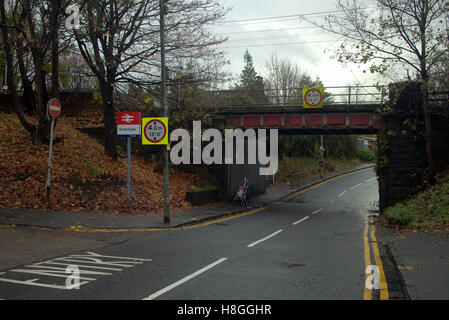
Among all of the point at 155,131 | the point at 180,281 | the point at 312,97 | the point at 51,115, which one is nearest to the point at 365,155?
the point at 312,97

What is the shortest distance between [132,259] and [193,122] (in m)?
15.6

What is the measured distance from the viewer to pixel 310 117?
24.8 metres

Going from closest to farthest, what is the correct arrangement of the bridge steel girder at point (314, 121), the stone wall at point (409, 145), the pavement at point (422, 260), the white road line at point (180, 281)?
the white road line at point (180, 281) < the pavement at point (422, 260) < the stone wall at point (409, 145) < the bridge steel girder at point (314, 121)

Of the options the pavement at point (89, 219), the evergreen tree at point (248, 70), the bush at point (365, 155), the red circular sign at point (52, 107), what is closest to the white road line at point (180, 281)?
the pavement at point (89, 219)

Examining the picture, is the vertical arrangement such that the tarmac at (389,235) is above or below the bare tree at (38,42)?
below

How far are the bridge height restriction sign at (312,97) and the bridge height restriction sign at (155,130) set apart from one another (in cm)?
1204

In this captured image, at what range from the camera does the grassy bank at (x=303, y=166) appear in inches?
1816

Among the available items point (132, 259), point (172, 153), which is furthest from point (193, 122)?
Result: point (132, 259)

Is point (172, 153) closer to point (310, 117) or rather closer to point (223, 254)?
point (310, 117)

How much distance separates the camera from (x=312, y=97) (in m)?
24.0

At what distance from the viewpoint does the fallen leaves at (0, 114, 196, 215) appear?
613 inches

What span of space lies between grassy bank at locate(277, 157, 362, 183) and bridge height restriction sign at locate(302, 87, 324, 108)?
21203 millimetres

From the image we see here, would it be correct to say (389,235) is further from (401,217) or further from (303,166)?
(303,166)

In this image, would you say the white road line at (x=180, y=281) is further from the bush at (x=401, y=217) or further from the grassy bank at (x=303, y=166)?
the grassy bank at (x=303, y=166)
